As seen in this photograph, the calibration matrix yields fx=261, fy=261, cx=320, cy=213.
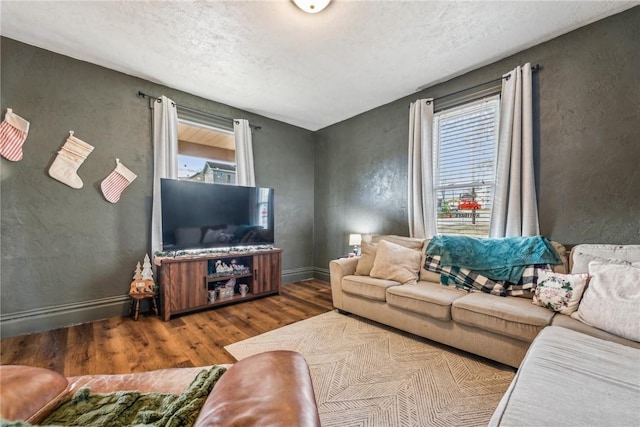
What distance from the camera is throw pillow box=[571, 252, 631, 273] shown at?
178 centimetres

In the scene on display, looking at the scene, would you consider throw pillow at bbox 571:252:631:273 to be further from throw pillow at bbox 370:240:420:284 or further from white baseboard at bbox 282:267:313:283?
white baseboard at bbox 282:267:313:283

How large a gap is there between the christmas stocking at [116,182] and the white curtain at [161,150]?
0.26 m

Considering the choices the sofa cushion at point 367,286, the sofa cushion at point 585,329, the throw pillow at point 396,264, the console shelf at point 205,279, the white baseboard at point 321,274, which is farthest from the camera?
the white baseboard at point 321,274

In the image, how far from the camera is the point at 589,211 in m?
2.14

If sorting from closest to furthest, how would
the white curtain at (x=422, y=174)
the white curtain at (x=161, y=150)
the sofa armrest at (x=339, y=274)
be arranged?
the sofa armrest at (x=339, y=274) < the white curtain at (x=161, y=150) < the white curtain at (x=422, y=174)

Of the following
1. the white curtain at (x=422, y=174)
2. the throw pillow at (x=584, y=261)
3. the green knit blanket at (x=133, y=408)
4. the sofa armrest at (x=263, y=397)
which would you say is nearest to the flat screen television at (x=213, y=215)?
the white curtain at (x=422, y=174)

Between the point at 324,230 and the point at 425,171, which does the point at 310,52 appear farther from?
the point at 324,230

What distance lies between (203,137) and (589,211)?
419 cm

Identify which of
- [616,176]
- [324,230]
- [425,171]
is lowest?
[324,230]

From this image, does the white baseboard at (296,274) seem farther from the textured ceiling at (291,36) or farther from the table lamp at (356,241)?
the textured ceiling at (291,36)

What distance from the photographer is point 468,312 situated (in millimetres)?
1946

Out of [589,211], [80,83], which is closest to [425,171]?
[589,211]

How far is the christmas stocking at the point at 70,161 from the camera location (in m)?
2.49

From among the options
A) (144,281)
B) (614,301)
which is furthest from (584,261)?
(144,281)
